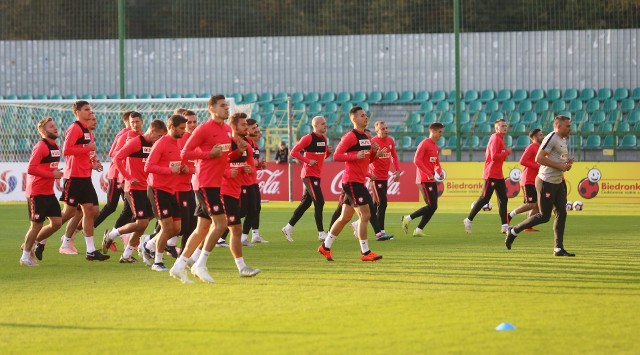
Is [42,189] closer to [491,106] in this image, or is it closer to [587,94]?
[491,106]

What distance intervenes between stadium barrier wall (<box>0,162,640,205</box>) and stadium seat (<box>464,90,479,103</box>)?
6.62 metres

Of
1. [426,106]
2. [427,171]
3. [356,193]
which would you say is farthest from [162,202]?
[426,106]

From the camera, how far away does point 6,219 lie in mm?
26688

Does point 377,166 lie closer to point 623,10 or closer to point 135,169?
point 135,169

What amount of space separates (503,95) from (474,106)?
1.06 metres

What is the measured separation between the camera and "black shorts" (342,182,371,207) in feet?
51.2

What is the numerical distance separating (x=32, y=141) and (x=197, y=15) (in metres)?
8.00

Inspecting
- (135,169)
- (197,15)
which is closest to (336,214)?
(135,169)

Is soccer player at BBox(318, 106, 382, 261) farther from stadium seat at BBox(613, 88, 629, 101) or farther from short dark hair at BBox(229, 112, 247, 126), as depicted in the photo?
stadium seat at BBox(613, 88, 629, 101)

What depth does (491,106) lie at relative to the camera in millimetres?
39562

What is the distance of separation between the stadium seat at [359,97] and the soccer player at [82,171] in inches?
951

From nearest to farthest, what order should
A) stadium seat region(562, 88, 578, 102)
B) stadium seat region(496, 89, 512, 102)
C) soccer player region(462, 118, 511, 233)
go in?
soccer player region(462, 118, 511, 233) → stadium seat region(562, 88, 578, 102) → stadium seat region(496, 89, 512, 102)

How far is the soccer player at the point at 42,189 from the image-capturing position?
614 inches

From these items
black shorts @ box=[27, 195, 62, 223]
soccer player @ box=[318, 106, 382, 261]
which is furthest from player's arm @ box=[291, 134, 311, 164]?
black shorts @ box=[27, 195, 62, 223]
